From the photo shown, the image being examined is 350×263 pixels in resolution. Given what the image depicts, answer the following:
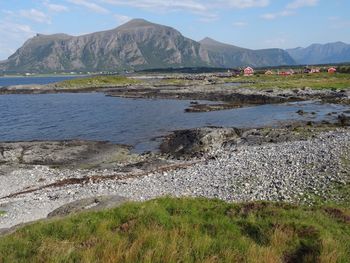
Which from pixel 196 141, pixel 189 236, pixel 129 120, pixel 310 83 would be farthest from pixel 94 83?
pixel 189 236

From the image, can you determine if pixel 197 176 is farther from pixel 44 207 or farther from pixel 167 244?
pixel 167 244

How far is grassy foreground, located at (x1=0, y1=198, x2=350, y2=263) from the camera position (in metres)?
9.10

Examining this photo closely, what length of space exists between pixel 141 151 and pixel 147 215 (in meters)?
34.2

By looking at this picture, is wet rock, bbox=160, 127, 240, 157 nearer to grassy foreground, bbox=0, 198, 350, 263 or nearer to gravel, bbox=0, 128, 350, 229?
gravel, bbox=0, 128, 350, 229

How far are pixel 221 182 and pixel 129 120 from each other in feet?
162

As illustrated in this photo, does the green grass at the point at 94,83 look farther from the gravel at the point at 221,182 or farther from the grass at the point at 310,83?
the gravel at the point at 221,182

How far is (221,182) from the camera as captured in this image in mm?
25547

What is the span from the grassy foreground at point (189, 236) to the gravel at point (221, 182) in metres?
7.96

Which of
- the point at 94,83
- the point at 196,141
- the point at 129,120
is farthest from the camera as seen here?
the point at 94,83

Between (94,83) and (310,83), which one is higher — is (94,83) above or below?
below

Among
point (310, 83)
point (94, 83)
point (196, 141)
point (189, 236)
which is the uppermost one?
point (189, 236)

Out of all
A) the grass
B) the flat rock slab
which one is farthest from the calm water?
the grass

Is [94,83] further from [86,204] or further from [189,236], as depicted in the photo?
[189,236]

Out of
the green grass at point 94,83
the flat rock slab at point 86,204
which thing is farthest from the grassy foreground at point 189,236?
the green grass at point 94,83
